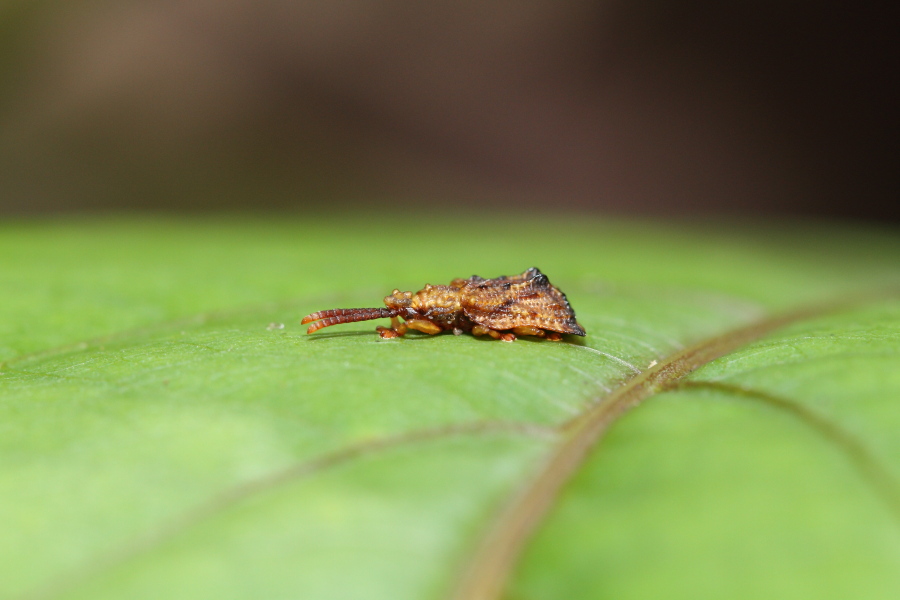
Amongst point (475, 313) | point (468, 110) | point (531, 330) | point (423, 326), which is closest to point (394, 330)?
point (423, 326)

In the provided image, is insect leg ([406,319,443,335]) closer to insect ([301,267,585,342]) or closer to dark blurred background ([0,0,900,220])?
insect ([301,267,585,342])

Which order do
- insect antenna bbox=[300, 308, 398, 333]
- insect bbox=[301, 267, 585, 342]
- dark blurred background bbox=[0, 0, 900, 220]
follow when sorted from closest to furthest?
insect antenna bbox=[300, 308, 398, 333], insect bbox=[301, 267, 585, 342], dark blurred background bbox=[0, 0, 900, 220]

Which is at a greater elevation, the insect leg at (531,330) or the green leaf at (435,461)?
the insect leg at (531,330)

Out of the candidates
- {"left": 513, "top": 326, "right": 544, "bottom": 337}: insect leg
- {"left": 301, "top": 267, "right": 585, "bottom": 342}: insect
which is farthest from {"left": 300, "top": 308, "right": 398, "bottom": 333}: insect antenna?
{"left": 513, "top": 326, "right": 544, "bottom": 337}: insect leg

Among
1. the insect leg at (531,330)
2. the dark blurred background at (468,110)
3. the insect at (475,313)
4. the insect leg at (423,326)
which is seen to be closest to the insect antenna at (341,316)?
the insect at (475,313)

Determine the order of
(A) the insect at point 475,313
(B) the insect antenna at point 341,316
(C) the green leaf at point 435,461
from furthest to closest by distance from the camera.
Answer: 1. (A) the insect at point 475,313
2. (B) the insect antenna at point 341,316
3. (C) the green leaf at point 435,461

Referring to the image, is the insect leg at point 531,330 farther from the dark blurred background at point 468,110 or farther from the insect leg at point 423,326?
the dark blurred background at point 468,110
